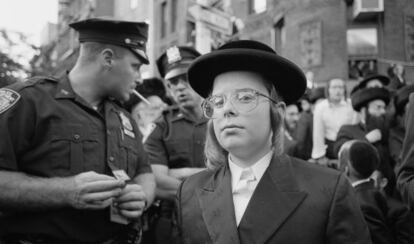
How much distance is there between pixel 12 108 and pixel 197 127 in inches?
77.3

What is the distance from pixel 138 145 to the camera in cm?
379

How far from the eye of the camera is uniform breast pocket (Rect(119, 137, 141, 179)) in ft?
11.6

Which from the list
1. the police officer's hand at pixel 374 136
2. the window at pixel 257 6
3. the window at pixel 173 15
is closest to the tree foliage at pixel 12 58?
the police officer's hand at pixel 374 136

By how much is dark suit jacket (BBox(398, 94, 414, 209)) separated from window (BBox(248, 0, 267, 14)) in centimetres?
1932

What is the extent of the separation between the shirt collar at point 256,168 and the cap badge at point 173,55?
2448mm

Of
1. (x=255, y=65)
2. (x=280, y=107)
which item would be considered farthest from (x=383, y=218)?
(x=255, y=65)

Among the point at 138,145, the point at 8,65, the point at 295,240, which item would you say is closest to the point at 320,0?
the point at 8,65

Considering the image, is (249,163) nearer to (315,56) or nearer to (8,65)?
(8,65)

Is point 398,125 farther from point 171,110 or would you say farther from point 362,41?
point 362,41

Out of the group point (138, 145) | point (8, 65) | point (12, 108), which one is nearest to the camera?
point (12, 108)

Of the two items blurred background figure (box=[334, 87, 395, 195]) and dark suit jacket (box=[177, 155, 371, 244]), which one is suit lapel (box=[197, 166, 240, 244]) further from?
blurred background figure (box=[334, 87, 395, 195])

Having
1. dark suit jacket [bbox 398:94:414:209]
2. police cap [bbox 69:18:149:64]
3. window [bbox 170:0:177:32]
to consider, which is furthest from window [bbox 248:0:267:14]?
dark suit jacket [bbox 398:94:414:209]

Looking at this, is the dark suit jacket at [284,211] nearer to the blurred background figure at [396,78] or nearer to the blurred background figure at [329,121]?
the blurred background figure at [329,121]

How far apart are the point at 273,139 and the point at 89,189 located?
43.5 inches
